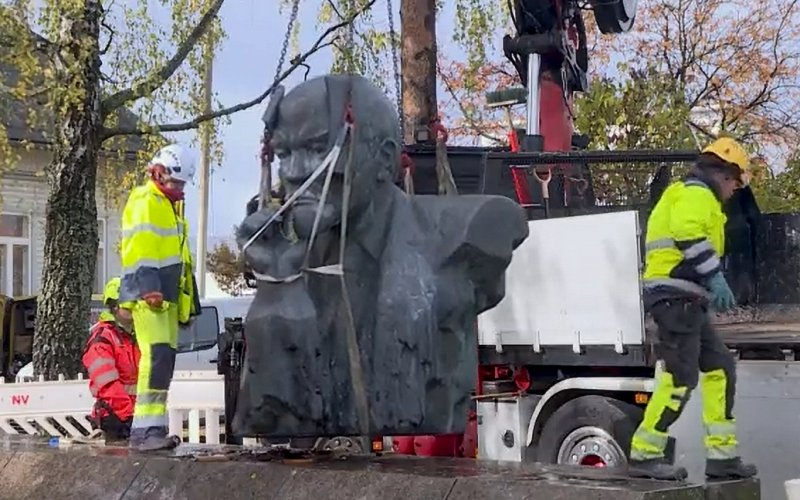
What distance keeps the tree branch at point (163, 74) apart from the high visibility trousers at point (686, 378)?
30.9 ft

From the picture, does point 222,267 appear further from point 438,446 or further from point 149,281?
point 149,281

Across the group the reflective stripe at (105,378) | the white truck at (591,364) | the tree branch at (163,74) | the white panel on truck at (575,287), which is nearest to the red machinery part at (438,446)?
the white truck at (591,364)

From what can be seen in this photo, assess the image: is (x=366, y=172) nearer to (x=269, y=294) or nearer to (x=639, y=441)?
(x=269, y=294)

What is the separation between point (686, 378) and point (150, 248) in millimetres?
2638

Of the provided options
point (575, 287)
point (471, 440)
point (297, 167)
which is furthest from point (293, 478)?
point (471, 440)

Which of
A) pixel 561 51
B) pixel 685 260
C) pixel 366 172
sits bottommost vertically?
pixel 685 260

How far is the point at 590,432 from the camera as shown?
25.6 ft

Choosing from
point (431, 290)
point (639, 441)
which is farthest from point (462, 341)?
point (639, 441)

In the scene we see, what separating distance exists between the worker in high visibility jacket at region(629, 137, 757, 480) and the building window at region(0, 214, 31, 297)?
22450 millimetres

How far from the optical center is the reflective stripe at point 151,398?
6.13m

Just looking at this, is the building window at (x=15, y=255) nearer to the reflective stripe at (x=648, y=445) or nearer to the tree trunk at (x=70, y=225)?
the tree trunk at (x=70, y=225)

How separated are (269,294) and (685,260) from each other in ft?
6.63

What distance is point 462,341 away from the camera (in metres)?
5.14

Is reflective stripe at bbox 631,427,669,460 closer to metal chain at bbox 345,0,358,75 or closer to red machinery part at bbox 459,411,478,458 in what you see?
metal chain at bbox 345,0,358,75
